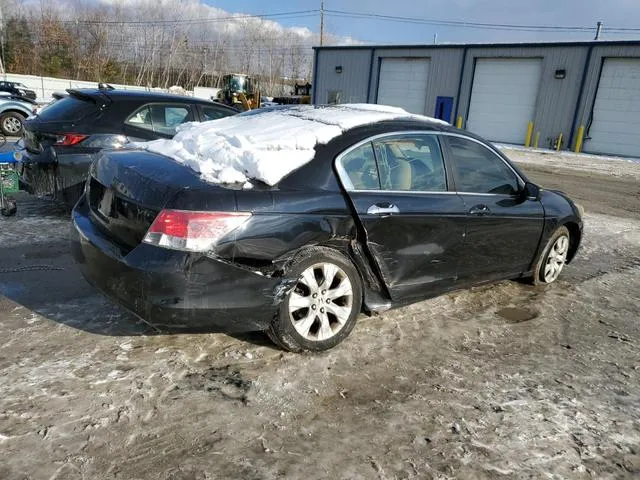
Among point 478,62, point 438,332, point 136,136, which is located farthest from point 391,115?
point 478,62

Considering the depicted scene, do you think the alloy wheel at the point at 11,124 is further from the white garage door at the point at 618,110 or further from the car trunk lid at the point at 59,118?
the white garage door at the point at 618,110

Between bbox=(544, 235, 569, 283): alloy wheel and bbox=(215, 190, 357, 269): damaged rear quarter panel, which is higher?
bbox=(215, 190, 357, 269): damaged rear quarter panel

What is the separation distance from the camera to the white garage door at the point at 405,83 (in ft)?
97.5

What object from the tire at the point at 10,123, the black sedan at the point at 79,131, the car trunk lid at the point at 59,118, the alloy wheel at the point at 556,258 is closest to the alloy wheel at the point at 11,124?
the tire at the point at 10,123

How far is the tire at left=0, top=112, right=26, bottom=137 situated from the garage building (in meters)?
21.0

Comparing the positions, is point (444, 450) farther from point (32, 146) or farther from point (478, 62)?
point (478, 62)

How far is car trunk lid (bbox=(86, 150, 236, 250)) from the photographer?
3037mm

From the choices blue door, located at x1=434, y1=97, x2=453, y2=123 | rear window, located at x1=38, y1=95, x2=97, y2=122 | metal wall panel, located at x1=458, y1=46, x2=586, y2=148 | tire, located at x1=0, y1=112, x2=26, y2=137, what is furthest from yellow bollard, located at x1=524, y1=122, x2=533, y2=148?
rear window, located at x1=38, y1=95, x2=97, y2=122

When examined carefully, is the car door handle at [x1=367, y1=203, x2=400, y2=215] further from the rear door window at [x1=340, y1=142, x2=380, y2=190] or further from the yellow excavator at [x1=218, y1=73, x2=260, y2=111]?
the yellow excavator at [x1=218, y1=73, x2=260, y2=111]

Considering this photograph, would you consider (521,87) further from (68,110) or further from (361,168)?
(361,168)

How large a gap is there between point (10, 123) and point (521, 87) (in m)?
22.4

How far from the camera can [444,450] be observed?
8.82 ft

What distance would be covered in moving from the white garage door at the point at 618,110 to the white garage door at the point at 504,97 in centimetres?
303

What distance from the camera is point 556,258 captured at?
17.8ft
